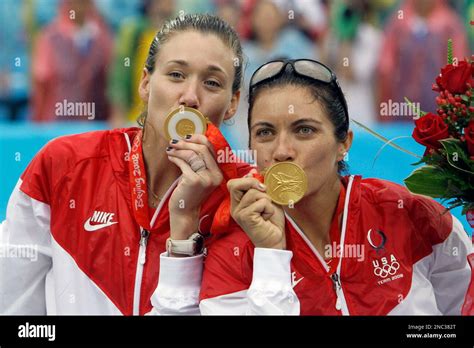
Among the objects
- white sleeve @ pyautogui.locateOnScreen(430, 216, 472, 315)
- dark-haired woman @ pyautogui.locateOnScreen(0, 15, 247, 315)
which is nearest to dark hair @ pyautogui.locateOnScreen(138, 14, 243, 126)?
dark-haired woman @ pyautogui.locateOnScreen(0, 15, 247, 315)

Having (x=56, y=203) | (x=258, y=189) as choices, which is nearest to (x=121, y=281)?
(x=56, y=203)

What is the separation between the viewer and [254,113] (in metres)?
2.64

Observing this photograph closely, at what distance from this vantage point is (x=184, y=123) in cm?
263

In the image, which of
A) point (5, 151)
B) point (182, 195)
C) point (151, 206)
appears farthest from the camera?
point (5, 151)

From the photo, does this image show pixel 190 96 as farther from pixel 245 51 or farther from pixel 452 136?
pixel 452 136

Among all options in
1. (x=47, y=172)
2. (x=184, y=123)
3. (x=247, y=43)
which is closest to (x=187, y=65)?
(x=184, y=123)

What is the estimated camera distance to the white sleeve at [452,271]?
9.07ft

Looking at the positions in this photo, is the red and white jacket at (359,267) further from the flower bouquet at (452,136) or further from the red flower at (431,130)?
the red flower at (431,130)

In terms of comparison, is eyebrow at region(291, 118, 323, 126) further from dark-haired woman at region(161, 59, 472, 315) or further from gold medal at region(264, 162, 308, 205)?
gold medal at region(264, 162, 308, 205)

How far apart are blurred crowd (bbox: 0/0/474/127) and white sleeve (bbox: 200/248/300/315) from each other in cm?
85

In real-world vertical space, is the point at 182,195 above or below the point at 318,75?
below

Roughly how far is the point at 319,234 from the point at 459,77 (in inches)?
32.1
